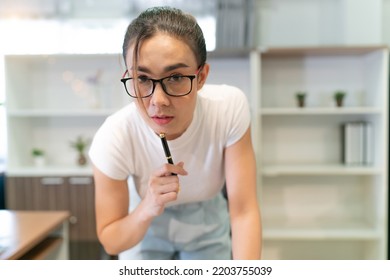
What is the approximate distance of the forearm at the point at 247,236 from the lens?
65 centimetres

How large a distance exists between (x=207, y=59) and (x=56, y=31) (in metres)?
0.35

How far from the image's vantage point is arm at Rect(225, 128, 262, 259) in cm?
64

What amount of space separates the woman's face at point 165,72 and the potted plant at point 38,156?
1.81ft

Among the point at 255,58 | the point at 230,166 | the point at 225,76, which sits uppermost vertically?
the point at 255,58

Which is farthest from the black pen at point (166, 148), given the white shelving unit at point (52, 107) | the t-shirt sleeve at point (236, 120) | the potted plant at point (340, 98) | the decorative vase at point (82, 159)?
the potted plant at point (340, 98)

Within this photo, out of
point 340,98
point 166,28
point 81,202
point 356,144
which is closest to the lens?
point 166,28

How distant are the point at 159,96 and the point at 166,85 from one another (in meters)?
0.02

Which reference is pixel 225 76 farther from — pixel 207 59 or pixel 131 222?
pixel 131 222

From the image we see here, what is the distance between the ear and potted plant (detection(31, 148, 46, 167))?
2.00 feet

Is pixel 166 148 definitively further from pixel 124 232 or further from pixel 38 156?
pixel 38 156

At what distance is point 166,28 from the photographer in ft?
1.69

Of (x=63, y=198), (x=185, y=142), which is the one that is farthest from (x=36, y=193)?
(x=185, y=142)
